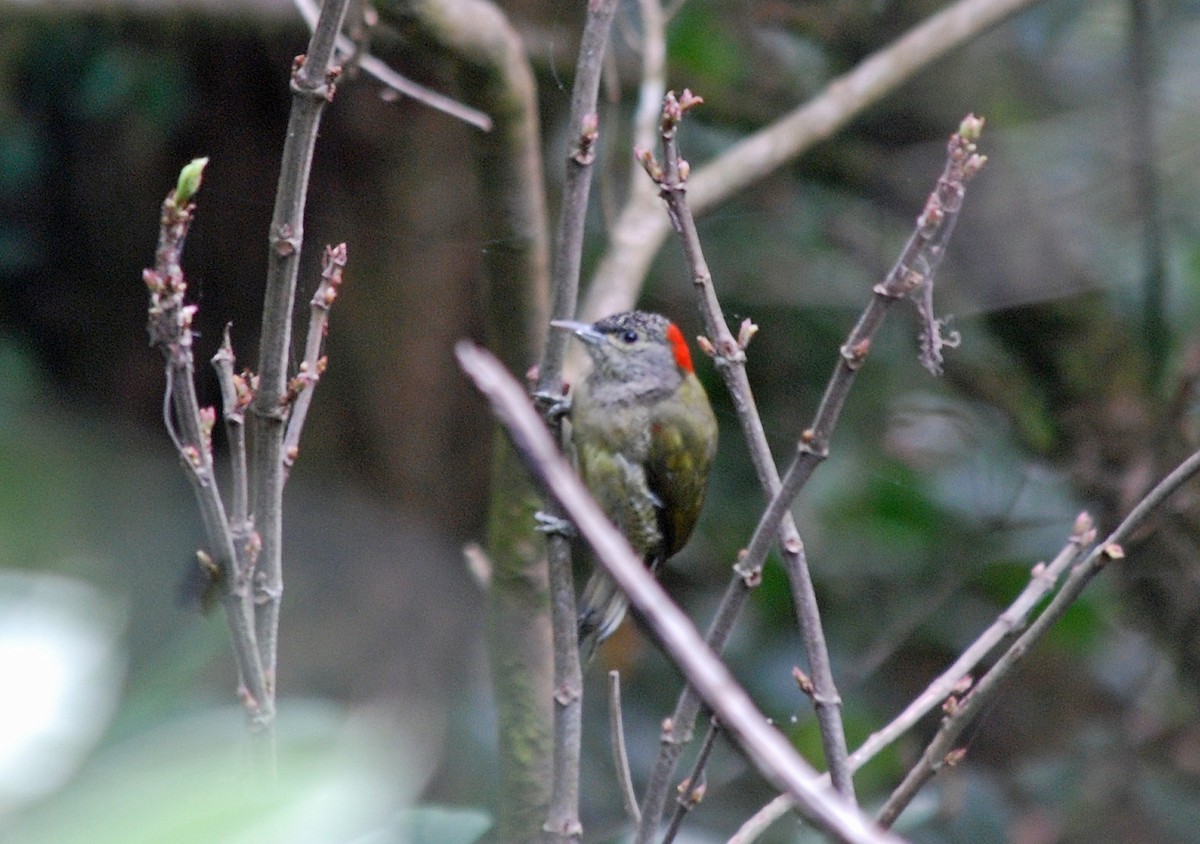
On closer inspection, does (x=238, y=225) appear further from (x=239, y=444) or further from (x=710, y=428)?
(x=239, y=444)

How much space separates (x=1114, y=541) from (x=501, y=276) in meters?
1.66

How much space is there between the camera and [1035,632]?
1.76 metres

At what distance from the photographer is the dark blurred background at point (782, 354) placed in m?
4.31

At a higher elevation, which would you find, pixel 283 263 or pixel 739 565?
pixel 283 263

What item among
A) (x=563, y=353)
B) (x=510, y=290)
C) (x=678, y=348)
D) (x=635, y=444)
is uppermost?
(x=510, y=290)

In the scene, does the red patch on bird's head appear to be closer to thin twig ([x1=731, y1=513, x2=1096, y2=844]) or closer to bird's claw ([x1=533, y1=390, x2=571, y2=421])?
bird's claw ([x1=533, y1=390, x2=571, y2=421])

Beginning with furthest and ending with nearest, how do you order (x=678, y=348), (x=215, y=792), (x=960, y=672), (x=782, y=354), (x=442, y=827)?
(x=782, y=354), (x=678, y=348), (x=442, y=827), (x=960, y=672), (x=215, y=792)

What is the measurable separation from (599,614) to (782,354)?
2041mm

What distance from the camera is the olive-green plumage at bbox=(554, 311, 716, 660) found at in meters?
2.84

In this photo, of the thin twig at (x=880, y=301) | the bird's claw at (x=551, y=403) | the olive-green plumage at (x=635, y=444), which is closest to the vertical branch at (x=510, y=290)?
the olive-green plumage at (x=635, y=444)

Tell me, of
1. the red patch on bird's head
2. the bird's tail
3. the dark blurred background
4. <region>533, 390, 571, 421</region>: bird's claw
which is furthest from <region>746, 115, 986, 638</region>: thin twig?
the dark blurred background

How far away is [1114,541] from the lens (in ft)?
5.66

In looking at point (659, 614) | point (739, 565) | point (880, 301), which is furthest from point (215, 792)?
point (739, 565)

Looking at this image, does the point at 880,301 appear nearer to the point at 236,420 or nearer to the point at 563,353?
the point at 563,353
